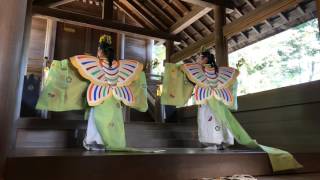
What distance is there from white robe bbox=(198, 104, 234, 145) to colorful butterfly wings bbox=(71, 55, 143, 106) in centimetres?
92

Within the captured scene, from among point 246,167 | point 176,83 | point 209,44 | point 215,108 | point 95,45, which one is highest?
point 95,45

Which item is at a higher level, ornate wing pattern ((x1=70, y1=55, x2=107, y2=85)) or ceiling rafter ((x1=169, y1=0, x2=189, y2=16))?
ceiling rafter ((x1=169, y1=0, x2=189, y2=16))

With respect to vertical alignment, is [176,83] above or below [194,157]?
above

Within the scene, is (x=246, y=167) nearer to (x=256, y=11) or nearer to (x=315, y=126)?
(x=315, y=126)

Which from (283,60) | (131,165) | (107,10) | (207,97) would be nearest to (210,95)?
(207,97)

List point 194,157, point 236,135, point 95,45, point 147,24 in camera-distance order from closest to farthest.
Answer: point 194,157 < point 236,135 < point 95,45 < point 147,24

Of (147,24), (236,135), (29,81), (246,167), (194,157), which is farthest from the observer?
(147,24)

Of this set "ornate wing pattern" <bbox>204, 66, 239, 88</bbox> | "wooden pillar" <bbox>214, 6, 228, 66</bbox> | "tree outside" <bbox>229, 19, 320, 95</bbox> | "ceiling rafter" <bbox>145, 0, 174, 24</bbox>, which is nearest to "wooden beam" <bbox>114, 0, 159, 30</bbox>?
"ceiling rafter" <bbox>145, 0, 174, 24</bbox>

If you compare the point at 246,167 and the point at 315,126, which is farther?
the point at 315,126

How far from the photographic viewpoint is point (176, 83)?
10.5ft

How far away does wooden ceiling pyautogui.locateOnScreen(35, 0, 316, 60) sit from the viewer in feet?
14.4

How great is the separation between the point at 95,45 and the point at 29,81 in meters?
3.12

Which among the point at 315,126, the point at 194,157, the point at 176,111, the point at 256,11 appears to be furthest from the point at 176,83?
the point at 176,111

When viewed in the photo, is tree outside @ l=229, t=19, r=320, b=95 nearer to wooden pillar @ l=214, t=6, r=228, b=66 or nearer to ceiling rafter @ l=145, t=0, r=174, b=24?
wooden pillar @ l=214, t=6, r=228, b=66
